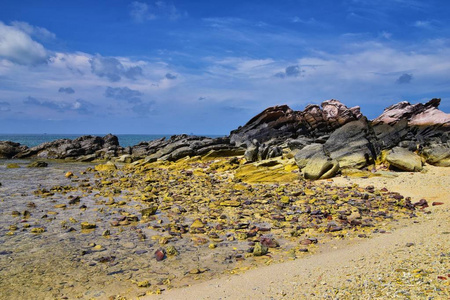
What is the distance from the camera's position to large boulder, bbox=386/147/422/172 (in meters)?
21.0

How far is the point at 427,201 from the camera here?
15.0 m

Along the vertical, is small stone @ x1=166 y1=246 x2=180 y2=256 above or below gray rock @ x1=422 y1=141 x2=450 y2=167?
below

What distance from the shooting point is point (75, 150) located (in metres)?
53.5

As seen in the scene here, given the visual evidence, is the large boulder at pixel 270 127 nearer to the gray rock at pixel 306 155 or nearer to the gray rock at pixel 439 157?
the gray rock at pixel 306 155

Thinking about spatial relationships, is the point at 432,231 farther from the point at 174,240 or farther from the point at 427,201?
the point at 174,240

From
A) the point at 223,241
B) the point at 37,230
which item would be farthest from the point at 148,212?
the point at 223,241

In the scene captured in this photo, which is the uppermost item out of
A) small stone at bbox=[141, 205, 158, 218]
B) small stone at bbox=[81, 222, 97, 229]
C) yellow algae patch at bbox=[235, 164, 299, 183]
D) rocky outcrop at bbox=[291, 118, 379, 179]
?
rocky outcrop at bbox=[291, 118, 379, 179]

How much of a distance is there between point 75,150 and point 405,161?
48.3m

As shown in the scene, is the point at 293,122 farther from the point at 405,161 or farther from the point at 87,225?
the point at 87,225

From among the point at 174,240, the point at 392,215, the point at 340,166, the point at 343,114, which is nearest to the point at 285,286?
the point at 174,240

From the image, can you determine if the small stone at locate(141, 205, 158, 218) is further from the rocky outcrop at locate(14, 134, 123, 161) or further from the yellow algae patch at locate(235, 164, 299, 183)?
the rocky outcrop at locate(14, 134, 123, 161)

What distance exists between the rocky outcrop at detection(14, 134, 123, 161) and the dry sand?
4695cm

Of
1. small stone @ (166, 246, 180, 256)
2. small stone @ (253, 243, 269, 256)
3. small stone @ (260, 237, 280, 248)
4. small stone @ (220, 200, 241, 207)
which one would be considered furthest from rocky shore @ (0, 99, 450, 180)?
small stone @ (166, 246, 180, 256)

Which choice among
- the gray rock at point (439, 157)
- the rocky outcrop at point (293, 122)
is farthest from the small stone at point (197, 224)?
the rocky outcrop at point (293, 122)
